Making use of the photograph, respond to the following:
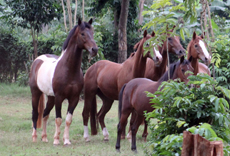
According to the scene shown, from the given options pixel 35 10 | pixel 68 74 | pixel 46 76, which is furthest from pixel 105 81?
pixel 35 10

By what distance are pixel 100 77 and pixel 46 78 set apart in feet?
4.55

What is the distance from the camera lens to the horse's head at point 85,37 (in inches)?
241

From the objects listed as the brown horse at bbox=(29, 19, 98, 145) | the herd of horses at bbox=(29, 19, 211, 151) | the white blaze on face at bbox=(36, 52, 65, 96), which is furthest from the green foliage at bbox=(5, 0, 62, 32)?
the brown horse at bbox=(29, 19, 98, 145)

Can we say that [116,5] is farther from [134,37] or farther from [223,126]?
[223,126]

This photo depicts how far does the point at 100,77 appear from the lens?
7500 millimetres

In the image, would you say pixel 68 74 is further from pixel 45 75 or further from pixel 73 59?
pixel 45 75

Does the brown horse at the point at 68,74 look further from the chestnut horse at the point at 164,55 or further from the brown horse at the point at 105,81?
the chestnut horse at the point at 164,55

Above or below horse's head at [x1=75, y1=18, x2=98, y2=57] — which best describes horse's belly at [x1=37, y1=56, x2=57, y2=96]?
below

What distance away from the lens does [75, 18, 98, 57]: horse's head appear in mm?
6129

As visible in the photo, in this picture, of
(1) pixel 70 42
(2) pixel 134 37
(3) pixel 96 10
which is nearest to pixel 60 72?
(1) pixel 70 42

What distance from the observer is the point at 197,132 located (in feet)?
8.23

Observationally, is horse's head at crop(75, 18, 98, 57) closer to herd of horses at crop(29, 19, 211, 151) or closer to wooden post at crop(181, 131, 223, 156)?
herd of horses at crop(29, 19, 211, 151)

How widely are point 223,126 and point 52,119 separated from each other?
753cm

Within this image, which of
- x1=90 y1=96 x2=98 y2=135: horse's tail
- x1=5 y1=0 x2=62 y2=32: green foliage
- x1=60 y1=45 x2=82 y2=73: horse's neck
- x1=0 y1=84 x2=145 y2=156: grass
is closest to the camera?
x1=0 y1=84 x2=145 y2=156: grass
